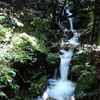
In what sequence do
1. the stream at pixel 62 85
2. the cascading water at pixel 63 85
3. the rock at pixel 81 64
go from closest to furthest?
1. the stream at pixel 62 85
2. the cascading water at pixel 63 85
3. the rock at pixel 81 64

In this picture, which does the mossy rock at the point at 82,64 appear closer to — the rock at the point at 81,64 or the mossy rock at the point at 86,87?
the rock at the point at 81,64

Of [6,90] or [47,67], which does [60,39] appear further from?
[6,90]

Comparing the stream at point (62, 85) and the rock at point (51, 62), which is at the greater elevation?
the rock at point (51, 62)

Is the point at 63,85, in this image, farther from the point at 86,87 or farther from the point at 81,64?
the point at 86,87

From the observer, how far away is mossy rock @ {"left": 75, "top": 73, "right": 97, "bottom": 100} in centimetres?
405

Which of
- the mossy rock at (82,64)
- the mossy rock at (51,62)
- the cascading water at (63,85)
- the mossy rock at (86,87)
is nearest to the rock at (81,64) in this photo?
the mossy rock at (82,64)

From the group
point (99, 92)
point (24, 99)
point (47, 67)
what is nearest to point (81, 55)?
point (47, 67)

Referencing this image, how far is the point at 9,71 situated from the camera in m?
3.22

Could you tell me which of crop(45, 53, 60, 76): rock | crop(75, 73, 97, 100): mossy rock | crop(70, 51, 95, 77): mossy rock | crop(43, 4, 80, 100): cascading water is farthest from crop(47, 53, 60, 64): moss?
crop(75, 73, 97, 100): mossy rock

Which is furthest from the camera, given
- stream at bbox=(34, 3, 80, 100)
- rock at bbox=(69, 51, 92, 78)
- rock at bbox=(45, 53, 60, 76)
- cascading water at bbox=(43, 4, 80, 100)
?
rock at bbox=(45, 53, 60, 76)

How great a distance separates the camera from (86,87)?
13.7 feet

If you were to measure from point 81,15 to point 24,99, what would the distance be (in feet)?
41.8

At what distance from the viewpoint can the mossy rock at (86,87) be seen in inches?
159

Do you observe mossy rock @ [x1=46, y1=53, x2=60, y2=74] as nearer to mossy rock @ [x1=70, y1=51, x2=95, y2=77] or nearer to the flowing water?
the flowing water
